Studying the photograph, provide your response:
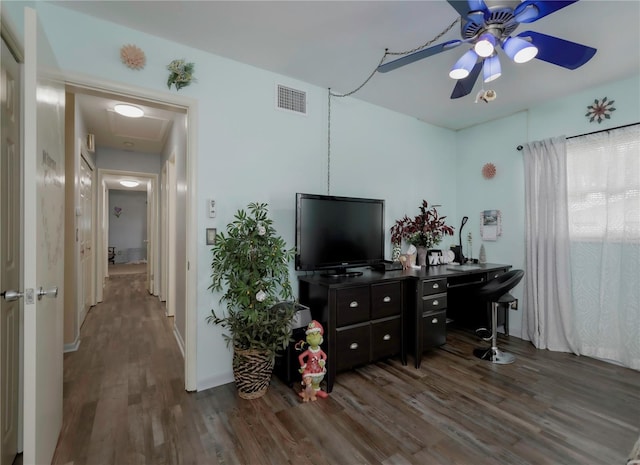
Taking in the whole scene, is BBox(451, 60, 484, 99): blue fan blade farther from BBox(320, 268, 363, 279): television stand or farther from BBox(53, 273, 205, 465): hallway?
BBox(53, 273, 205, 465): hallway

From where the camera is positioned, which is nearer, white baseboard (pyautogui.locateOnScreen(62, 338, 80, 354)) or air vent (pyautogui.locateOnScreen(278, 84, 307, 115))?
air vent (pyautogui.locateOnScreen(278, 84, 307, 115))

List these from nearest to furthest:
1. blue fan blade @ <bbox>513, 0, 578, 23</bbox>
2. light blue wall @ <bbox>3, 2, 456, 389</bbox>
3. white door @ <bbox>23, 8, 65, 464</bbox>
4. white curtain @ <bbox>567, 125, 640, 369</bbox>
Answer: white door @ <bbox>23, 8, 65, 464</bbox>
blue fan blade @ <bbox>513, 0, 578, 23</bbox>
light blue wall @ <bbox>3, 2, 456, 389</bbox>
white curtain @ <bbox>567, 125, 640, 369</bbox>

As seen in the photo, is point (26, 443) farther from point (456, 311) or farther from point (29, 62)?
point (456, 311)

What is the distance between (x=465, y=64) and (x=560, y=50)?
1.61 feet

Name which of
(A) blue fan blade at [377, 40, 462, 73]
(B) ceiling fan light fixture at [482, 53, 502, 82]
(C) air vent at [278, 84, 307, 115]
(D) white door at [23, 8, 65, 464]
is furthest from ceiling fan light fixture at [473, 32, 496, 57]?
(D) white door at [23, 8, 65, 464]

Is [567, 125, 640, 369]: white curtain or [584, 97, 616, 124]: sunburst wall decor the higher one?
[584, 97, 616, 124]: sunburst wall decor

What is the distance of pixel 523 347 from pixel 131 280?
7573 mm

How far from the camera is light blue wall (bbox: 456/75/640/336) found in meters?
2.83

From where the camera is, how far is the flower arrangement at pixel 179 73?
7.10 feet

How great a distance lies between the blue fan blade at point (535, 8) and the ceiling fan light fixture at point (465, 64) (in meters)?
0.27

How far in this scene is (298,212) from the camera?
2510 millimetres

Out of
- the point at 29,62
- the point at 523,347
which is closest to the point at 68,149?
the point at 29,62

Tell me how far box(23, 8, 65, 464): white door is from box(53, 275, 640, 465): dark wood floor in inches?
16.8

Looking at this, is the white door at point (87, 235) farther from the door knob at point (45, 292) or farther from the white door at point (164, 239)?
the door knob at point (45, 292)
